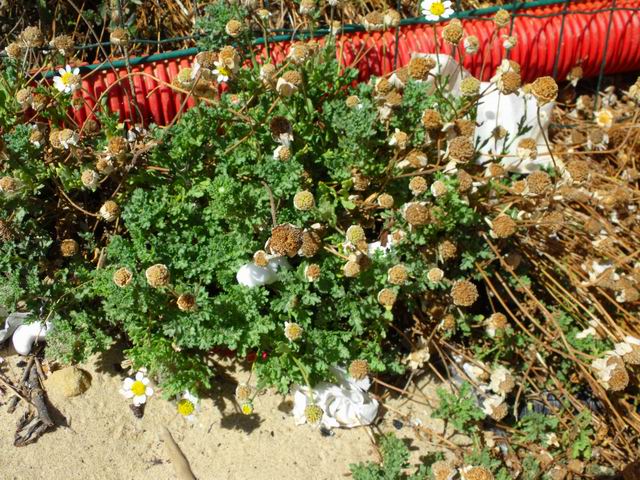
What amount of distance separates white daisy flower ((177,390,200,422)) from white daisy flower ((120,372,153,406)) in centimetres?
13

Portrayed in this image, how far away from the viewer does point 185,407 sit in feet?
8.25

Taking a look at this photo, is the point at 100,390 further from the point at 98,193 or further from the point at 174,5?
the point at 174,5

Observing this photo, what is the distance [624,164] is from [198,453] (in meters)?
2.65

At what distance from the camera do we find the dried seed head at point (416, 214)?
242cm

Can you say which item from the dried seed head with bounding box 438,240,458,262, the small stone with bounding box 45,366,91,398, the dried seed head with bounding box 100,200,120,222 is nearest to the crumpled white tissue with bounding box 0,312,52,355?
the small stone with bounding box 45,366,91,398

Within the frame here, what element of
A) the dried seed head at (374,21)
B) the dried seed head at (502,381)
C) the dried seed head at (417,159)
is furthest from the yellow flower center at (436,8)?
the dried seed head at (502,381)

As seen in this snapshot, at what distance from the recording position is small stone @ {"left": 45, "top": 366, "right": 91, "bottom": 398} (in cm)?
271

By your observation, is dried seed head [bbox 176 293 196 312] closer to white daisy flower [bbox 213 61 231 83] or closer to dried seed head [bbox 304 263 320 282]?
dried seed head [bbox 304 263 320 282]

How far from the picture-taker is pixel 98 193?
9.98 feet

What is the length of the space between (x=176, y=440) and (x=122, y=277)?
2.56ft

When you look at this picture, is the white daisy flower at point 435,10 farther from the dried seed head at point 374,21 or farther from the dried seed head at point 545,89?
the dried seed head at point 545,89

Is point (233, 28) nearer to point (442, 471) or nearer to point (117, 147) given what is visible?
point (117, 147)

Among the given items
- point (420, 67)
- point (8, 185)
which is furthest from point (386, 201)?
point (8, 185)

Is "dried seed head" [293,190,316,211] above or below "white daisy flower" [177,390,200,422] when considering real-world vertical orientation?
above
